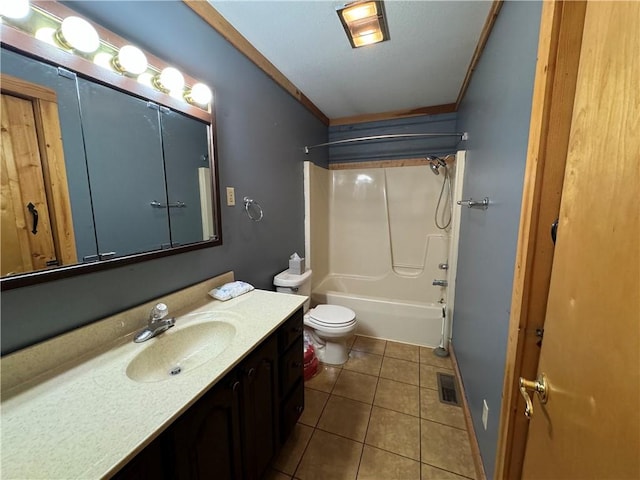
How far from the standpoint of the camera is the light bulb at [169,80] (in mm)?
1144

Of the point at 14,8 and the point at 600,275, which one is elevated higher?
the point at 14,8

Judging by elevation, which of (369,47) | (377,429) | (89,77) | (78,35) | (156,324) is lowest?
(377,429)

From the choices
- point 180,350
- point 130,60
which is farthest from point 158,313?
point 130,60

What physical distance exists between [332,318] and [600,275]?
1.77 m

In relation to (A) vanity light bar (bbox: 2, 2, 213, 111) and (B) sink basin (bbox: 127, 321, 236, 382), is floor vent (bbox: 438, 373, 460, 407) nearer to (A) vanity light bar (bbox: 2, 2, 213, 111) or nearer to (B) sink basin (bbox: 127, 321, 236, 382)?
(B) sink basin (bbox: 127, 321, 236, 382)

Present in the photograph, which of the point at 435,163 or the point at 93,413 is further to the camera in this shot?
the point at 435,163

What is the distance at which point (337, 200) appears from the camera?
3.28 metres

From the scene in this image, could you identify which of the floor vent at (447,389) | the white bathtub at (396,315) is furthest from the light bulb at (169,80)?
the floor vent at (447,389)

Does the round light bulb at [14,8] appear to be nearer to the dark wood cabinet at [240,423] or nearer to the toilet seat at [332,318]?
the dark wood cabinet at [240,423]

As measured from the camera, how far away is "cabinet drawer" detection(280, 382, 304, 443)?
1.30 metres

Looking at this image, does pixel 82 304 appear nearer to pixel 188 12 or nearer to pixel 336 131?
pixel 188 12

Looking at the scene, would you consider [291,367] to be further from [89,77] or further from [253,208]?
[89,77]

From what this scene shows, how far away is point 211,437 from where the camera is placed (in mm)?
832

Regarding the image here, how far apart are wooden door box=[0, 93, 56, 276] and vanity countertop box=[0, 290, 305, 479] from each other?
14.8 inches
